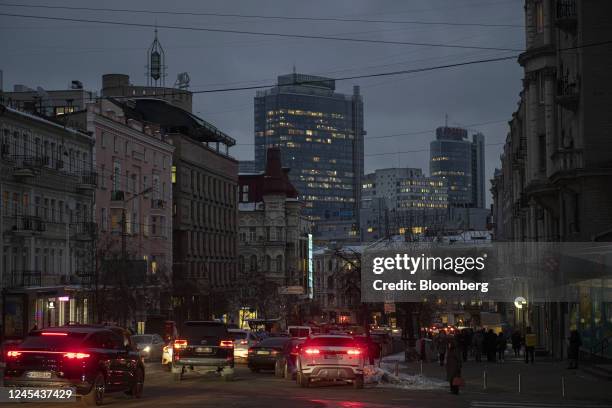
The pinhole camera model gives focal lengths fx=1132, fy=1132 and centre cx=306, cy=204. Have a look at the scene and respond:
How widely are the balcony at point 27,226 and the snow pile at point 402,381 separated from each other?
99.8 feet

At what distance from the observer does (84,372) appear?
24.1 metres

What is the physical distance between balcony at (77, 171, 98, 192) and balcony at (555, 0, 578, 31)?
3539 centimetres

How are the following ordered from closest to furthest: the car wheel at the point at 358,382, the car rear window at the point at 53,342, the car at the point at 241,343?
the car rear window at the point at 53,342, the car wheel at the point at 358,382, the car at the point at 241,343

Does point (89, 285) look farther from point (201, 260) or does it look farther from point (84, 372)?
point (84, 372)

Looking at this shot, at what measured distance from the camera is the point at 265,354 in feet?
143

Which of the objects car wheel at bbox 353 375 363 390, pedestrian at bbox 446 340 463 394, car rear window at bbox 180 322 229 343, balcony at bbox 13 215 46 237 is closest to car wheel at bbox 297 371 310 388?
car wheel at bbox 353 375 363 390

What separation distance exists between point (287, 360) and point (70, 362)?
1755cm

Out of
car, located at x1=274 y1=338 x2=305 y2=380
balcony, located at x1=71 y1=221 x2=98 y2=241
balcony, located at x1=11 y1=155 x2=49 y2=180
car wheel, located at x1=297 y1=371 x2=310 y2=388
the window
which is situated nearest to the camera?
car wheel, located at x1=297 y1=371 x2=310 y2=388

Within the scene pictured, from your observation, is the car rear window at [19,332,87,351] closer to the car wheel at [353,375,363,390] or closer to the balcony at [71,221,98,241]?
the car wheel at [353,375,363,390]

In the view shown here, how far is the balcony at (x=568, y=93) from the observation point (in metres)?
48.1

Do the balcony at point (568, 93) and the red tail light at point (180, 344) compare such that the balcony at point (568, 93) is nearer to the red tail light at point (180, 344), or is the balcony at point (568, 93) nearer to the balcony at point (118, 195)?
the red tail light at point (180, 344)

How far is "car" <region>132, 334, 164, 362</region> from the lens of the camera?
5312 cm

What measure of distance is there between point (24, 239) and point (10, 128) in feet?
20.9

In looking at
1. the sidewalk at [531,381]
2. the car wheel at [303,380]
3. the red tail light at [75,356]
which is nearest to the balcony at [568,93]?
the sidewalk at [531,381]
